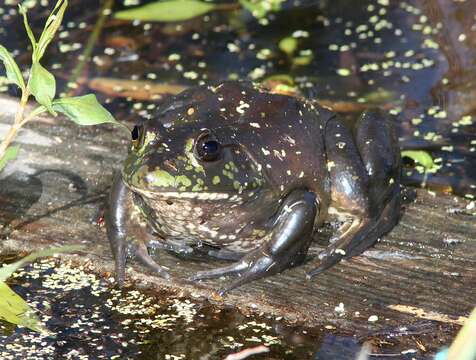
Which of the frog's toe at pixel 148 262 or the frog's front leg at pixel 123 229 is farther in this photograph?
the frog's front leg at pixel 123 229

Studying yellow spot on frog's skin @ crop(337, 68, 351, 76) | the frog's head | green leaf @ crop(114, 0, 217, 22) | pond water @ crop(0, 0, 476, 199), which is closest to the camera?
the frog's head

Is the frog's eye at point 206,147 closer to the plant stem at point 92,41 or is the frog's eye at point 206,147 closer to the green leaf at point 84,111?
the green leaf at point 84,111

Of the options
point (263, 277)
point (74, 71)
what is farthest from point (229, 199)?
point (74, 71)

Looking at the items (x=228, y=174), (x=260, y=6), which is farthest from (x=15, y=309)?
(x=260, y=6)

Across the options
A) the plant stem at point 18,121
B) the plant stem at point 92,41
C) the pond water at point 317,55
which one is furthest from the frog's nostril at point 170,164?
the plant stem at point 92,41

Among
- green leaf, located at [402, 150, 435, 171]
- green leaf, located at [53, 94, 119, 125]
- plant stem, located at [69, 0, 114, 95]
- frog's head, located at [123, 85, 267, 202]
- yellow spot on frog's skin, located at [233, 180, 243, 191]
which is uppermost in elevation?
green leaf, located at [53, 94, 119, 125]

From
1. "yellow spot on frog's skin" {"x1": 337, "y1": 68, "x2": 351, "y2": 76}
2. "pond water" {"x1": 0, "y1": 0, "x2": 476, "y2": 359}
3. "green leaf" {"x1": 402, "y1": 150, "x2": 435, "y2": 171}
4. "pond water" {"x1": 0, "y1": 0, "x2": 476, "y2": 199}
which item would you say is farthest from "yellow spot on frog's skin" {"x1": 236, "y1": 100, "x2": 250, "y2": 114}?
"yellow spot on frog's skin" {"x1": 337, "y1": 68, "x2": 351, "y2": 76}

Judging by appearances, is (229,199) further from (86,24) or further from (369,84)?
(86,24)

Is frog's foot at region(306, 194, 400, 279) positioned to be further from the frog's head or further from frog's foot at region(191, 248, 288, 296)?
the frog's head
